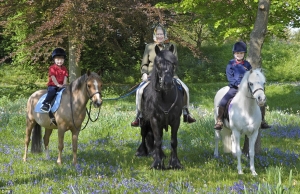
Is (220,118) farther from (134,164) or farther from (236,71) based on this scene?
(134,164)

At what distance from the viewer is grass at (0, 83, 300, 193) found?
548 centimetres

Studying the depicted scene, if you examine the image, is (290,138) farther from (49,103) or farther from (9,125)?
(9,125)

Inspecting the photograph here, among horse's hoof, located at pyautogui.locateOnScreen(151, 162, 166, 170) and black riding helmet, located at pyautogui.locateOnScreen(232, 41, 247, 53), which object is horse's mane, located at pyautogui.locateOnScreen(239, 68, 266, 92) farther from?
horse's hoof, located at pyautogui.locateOnScreen(151, 162, 166, 170)

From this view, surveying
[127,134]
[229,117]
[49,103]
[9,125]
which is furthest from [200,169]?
[9,125]

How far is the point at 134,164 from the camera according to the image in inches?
293

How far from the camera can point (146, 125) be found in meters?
8.48

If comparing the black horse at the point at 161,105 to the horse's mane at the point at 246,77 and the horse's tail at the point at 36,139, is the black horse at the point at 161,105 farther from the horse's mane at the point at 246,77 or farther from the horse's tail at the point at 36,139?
the horse's tail at the point at 36,139

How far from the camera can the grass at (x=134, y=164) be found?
5480mm

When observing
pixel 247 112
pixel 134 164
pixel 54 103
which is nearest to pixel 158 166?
pixel 134 164

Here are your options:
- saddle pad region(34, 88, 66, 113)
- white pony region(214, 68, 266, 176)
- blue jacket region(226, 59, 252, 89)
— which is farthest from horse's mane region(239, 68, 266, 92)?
saddle pad region(34, 88, 66, 113)

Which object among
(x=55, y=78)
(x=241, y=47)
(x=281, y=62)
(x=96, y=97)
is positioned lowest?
(x=96, y=97)

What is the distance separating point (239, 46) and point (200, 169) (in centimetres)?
252

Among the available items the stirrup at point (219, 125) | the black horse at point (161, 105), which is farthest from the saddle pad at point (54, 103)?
the stirrup at point (219, 125)

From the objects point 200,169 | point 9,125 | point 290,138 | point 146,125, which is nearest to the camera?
point 200,169
